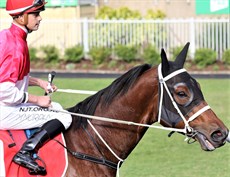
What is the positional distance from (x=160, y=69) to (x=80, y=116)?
2.70ft

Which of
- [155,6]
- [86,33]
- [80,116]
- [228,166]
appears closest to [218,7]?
[155,6]

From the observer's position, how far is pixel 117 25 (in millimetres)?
23594

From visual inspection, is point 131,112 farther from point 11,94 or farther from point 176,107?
point 11,94

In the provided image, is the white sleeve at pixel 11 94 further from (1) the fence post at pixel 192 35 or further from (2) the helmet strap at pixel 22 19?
(1) the fence post at pixel 192 35

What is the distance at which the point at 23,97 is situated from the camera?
539 centimetres

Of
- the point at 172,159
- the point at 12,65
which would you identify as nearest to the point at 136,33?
the point at 172,159

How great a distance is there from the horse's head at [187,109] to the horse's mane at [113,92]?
0.79ft

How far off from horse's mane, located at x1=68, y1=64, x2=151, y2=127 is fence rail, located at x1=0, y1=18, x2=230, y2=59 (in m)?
17.2

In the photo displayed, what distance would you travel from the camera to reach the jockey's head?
550 cm

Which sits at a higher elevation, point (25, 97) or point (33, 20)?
point (33, 20)

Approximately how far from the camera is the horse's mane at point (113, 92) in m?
5.59

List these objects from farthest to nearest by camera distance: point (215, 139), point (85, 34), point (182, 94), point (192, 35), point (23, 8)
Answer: point (85, 34), point (192, 35), point (23, 8), point (182, 94), point (215, 139)

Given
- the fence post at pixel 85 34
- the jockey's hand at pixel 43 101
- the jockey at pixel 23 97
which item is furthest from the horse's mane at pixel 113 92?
the fence post at pixel 85 34

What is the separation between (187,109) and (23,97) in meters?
1.35
